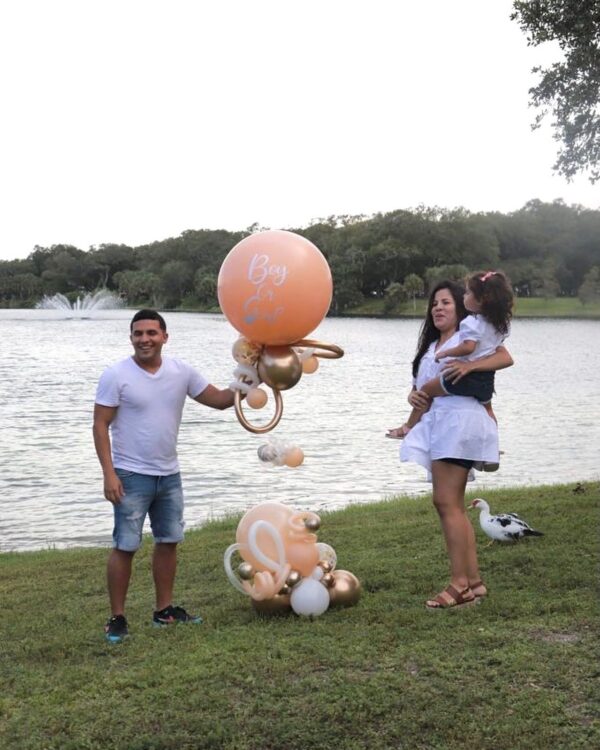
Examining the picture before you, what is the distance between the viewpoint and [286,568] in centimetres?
546

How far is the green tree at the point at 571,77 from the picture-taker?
1085 centimetres

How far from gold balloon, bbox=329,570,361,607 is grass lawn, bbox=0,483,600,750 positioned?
3.3 inches

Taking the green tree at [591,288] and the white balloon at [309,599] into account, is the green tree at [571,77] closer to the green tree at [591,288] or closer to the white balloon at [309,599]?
the white balloon at [309,599]

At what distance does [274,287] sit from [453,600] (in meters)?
2.12

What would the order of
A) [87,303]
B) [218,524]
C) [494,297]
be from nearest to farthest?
[494,297], [218,524], [87,303]

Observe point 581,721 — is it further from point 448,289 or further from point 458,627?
point 448,289

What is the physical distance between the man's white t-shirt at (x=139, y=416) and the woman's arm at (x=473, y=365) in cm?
160

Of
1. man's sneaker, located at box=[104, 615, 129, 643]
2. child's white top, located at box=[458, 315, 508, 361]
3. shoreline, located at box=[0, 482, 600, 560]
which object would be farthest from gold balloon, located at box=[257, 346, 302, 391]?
shoreline, located at box=[0, 482, 600, 560]

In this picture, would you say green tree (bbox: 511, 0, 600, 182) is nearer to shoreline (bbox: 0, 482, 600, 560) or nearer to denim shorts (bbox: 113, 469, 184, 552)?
shoreline (bbox: 0, 482, 600, 560)

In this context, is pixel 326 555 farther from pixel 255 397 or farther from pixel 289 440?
pixel 289 440

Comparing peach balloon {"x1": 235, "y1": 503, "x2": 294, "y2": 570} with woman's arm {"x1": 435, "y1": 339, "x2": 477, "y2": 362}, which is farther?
peach balloon {"x1": 235, "y1": 503, "x2": 294, "y2": 570}

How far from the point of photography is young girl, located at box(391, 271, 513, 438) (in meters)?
5.29

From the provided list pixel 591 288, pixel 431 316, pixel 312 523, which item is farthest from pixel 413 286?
pixel 312 523

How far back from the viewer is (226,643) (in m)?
4.92
